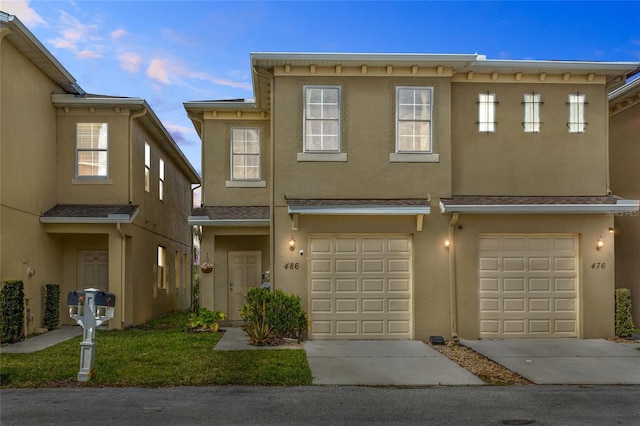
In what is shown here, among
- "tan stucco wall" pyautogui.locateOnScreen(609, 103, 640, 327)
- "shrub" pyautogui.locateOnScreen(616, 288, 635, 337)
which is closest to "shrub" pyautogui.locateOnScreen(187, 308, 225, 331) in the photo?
"shrub" pyautogui.locateOnScreen(616, 288, 635, 337)

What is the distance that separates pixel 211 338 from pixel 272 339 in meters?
1.80

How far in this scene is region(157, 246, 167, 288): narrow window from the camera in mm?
19359

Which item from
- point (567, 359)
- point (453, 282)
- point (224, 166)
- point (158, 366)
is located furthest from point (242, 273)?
point (567, 359)

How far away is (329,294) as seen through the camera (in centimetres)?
1223

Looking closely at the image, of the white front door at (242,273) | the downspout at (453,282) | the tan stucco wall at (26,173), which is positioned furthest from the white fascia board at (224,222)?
the downspout at (453,282)

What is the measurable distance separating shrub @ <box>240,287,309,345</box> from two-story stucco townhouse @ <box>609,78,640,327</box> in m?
8.86

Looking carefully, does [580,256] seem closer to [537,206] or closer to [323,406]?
[537,206]

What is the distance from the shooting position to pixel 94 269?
15.6 metres

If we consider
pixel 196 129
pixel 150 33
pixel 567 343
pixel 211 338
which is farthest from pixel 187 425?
pixel 150 33

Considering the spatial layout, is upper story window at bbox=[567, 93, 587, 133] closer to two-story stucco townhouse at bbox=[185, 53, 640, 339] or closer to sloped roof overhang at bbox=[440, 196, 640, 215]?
two-story stucco townhouse at bbox=[185, 53, 640, 339]

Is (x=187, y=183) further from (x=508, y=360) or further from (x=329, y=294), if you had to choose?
(x=508, y=360)

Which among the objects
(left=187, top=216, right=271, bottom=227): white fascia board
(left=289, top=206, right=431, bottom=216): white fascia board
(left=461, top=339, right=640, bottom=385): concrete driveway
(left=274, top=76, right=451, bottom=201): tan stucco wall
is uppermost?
(left=274, top=76, right=451, bottom=201): tan stucco wall

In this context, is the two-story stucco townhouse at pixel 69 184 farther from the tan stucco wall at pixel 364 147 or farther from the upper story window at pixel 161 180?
the tan stucco wall at pixel 364 147

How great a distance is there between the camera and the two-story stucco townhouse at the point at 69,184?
1241cm
